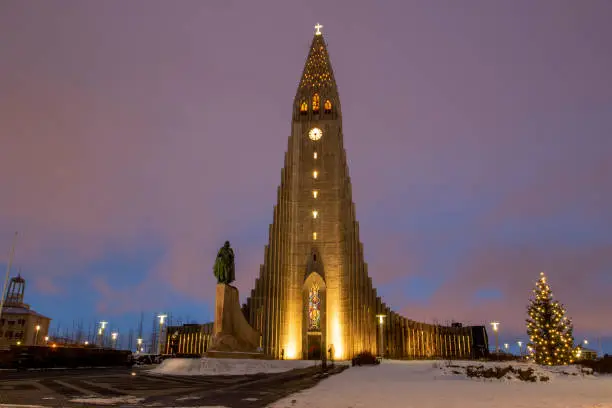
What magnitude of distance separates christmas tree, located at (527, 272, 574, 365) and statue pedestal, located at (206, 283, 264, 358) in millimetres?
20400

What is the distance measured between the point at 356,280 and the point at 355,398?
128ft

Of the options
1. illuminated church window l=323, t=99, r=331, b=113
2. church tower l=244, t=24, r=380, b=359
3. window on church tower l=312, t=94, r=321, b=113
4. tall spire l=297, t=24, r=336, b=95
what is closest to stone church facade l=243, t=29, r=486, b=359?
church tower l=244, t=24, r=380, b=359

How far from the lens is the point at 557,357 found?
2939 centimetres

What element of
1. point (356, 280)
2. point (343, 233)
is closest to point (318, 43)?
point (343, 233)

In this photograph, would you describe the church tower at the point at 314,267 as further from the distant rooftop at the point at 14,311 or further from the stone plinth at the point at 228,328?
the distant rooftop at the point at 14,311

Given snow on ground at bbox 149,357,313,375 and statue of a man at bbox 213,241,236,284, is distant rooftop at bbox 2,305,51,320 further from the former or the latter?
snow on ground at bbox 149,357,313,375

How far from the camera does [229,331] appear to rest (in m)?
33.2

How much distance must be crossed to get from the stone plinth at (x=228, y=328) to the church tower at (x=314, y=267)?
1467 centimetres

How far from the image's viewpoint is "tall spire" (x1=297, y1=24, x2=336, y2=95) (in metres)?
59.4

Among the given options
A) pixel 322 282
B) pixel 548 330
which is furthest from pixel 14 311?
pixel 548 330

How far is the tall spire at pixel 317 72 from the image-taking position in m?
59.4

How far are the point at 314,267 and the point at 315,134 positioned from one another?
1732cm

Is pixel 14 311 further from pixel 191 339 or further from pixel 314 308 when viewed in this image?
pixel 314 308

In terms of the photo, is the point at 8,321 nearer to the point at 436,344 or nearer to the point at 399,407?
the point at 436,344
